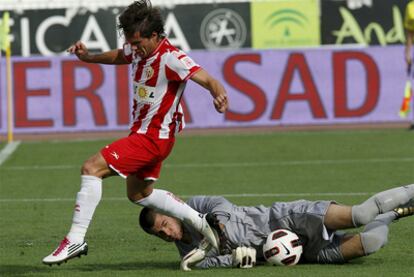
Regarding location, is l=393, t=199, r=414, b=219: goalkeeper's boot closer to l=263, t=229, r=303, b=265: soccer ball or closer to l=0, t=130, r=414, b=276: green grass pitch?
l=0, t=130, r=414, b=276: green grass pitch

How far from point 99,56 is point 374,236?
2.59 metres


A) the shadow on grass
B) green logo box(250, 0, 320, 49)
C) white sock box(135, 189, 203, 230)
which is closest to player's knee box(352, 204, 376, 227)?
white sock box(135, 189, 203, 230)

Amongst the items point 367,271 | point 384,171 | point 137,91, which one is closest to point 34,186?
point 384,171

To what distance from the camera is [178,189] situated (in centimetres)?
1384

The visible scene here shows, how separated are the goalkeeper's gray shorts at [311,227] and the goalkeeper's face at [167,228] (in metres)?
0.70

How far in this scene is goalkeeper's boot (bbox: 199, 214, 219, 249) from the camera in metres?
8.69

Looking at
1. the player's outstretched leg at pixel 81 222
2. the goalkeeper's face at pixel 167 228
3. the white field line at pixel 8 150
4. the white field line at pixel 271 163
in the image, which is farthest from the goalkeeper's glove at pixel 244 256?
the white field line at pixel 8 150

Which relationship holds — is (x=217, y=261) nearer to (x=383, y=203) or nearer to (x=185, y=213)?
(x=185, y=213)

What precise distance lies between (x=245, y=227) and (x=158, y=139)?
918mm

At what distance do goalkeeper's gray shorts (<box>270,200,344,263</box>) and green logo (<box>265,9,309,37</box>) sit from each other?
44.7 feet

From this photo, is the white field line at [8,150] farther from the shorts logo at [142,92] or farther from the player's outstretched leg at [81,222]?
the player's outstretched leg at [81,222]

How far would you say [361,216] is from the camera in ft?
28.5

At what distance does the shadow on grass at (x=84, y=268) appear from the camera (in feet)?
29.1

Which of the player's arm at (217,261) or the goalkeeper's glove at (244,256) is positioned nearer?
the goalkeeper's glove at (244,256)
